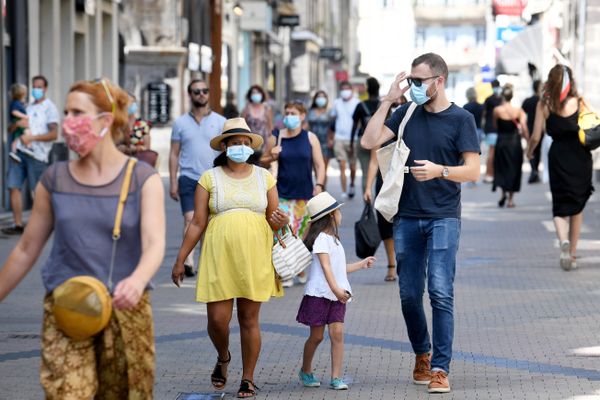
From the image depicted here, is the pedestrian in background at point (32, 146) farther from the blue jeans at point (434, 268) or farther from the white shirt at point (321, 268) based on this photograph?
the blue jeans at point (434, 268)

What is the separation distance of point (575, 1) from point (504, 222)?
16934 millimetres

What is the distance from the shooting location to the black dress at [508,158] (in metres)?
23.2

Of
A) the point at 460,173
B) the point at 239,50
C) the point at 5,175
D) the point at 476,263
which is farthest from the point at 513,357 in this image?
the point at 239,50

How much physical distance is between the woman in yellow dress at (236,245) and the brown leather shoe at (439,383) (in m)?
0.95

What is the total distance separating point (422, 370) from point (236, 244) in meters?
1.26

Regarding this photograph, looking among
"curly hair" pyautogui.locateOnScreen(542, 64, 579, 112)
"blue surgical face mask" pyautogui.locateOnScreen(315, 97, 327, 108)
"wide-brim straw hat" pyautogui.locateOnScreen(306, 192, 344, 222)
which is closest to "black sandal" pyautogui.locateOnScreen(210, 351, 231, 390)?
"wide-brim straw hat" pyautogui.locateOnScreen(306, 192, 344, 222)

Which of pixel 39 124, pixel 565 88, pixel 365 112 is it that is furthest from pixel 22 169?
pixel 565 88

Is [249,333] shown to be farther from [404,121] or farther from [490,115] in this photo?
[490,115]

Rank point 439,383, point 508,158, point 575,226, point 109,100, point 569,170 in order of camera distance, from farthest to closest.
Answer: point 508,158 < point 575,226 < point 569,170 < point 439,383 < point 109,100

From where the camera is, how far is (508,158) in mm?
23188

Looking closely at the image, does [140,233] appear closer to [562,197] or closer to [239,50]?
[562,197]

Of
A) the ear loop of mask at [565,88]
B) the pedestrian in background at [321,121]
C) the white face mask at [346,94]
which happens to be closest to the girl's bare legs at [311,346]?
the ear loop of mask at [565,88]

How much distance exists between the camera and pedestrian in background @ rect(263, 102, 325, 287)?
1377 cm

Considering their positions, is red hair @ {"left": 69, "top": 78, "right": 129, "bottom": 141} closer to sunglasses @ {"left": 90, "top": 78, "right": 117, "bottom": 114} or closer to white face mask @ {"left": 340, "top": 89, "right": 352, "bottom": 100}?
sunglasses @ {"left": 90, "top": 78, "right": 117, "bottom": 114}
